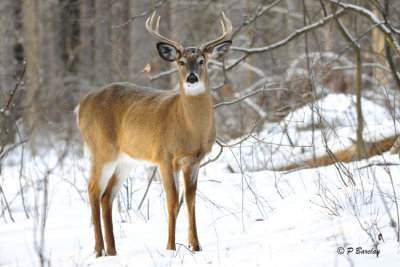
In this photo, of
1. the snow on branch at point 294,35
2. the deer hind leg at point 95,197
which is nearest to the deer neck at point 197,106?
the deer hind leg at point 95,197

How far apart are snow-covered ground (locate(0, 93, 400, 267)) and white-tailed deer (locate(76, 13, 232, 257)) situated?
Result: 1.36ft

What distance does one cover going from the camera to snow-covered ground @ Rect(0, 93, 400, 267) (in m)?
3.75

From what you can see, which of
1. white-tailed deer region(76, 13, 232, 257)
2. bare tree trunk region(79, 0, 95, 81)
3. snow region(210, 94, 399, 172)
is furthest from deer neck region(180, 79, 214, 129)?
snow region(210, 94, 399, 172)

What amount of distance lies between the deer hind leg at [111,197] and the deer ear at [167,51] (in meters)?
1.21

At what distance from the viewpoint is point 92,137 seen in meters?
5.36

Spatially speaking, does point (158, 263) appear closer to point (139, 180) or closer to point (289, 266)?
point (289, 266)

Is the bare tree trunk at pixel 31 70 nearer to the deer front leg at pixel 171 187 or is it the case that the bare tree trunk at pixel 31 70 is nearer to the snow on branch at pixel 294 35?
the deer front leg at pixel 171 187

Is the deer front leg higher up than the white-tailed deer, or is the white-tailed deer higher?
the white-tailed deer

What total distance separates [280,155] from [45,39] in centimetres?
2332

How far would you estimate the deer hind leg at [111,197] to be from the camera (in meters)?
4.98

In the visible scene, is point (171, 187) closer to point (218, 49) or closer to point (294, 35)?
point (218, 49)

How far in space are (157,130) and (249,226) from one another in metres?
1.35

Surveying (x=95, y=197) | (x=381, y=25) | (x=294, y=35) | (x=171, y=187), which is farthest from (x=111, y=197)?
(x=381, y=25)

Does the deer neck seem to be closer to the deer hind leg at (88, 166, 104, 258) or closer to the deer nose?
the deer nose
